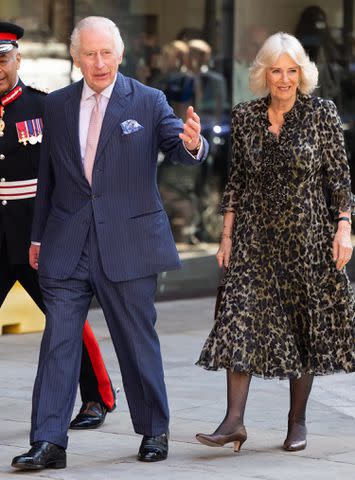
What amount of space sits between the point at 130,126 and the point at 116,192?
275 millimetres

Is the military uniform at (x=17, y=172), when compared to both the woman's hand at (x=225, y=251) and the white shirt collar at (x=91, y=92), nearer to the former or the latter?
the white shirt collar at (x=91, y=92)

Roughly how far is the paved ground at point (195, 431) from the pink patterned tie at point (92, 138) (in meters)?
1.19

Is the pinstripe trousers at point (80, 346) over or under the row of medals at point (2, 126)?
under

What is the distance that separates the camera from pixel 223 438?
591cm

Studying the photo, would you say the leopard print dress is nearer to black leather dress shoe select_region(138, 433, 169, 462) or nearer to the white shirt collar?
black leather dress shoe select_region(138, 433, 169, 462)

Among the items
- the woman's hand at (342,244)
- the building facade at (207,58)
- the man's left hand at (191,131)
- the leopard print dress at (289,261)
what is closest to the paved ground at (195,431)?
the leopard print dress at (289,261)

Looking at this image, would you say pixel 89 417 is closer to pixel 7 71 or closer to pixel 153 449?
pixel 153 449

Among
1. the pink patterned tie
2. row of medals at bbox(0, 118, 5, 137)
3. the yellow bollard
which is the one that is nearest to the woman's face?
the pink patterned tie

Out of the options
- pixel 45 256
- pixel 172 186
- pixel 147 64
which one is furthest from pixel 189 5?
pixel 45 256

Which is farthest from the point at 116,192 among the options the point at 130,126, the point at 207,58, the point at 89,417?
the point at 207,58

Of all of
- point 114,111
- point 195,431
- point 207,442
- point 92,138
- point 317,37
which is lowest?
point 195,431

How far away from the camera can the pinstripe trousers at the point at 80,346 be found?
5.75 meters

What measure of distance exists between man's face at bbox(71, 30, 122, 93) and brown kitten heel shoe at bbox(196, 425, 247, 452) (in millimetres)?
1490

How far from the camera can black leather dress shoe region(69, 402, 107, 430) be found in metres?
6.61
